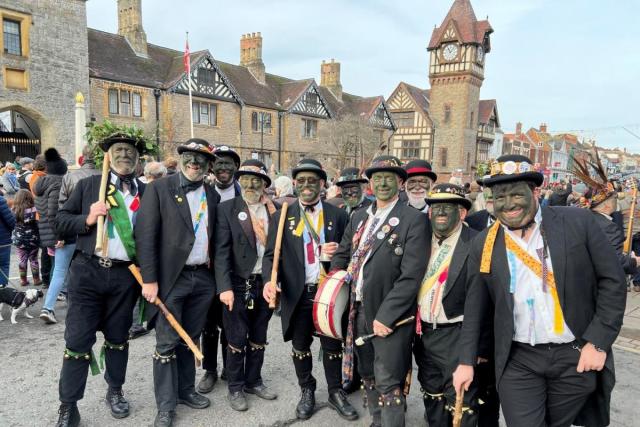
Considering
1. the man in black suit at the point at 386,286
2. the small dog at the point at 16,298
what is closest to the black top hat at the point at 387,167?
the man in black suit at the point at 386,286

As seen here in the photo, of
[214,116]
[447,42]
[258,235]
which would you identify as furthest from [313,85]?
[258,235]

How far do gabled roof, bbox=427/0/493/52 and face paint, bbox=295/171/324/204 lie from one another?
4229 centimetres

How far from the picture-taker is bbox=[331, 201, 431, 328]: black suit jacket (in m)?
2.95

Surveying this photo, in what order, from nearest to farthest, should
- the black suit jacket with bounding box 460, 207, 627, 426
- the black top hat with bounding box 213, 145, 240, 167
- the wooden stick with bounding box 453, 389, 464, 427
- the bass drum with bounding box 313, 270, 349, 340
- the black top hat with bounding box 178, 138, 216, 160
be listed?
the black suit jacket with bounding box 460, 207, 627, 426, the wooden stick with bounding box 453, 389, 464, 427, the bass drum with bounding box 313, 270, 349, 340, the black top hat with bounding box 178, 138, 216, 160, the black top hat with bounding box 213, 145, 240, 167

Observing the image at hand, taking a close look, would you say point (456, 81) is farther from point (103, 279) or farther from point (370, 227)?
point (103, 279)

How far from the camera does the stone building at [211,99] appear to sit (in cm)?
2330

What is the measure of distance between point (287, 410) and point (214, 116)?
26.0 metres

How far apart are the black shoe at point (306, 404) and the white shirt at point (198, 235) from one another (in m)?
1.47

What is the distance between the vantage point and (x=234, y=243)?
12.2 ft

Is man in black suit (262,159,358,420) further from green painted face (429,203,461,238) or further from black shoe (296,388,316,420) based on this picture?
green painted face (429,203,461,238)

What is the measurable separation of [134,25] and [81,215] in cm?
2684

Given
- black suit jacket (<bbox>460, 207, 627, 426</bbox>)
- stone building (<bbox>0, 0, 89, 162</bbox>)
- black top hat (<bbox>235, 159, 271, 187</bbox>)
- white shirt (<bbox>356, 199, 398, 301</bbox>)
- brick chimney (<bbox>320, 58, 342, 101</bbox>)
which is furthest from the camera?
brick chimney (<bbox>320, 58, 342, 101</bbox>)

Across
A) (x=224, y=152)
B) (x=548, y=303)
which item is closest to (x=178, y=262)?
(x=224, y=152)

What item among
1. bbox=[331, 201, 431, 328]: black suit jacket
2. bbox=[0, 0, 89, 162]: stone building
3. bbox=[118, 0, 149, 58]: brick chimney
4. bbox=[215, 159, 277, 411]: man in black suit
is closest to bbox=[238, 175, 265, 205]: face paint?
bbox=[215, 159, 277, 411]: man in black suit
